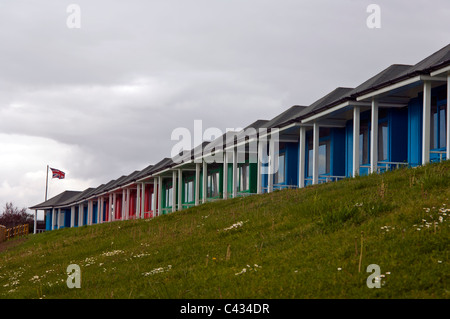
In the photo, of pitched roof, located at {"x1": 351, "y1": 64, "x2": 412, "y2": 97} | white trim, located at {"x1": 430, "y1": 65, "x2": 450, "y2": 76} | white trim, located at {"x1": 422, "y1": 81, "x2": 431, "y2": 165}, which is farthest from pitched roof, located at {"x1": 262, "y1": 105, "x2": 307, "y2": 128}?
white trim, located at {"x1": 430, "y1": 65, "x2": 450, "y2": 76}

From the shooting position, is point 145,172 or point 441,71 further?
point 145,172

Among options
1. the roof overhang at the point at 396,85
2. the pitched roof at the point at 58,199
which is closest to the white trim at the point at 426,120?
the roof overhang at the point at 396,85

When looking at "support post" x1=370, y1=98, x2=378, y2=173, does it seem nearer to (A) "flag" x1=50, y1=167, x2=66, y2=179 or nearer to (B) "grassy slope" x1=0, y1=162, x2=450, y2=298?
(B) "grassy slope" x1=0, y1=162, x2=450, y2=298

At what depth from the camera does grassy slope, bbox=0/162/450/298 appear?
764 cm

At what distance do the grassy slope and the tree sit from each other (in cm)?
6355

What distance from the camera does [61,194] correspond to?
71.5m

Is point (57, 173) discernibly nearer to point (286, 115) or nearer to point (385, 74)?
point (286, 115)

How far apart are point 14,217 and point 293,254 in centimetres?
7413

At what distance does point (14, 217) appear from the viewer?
3024 inches

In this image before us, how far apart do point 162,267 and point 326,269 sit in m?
3.98

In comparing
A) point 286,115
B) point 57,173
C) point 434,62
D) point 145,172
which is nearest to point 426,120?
point 434,62
